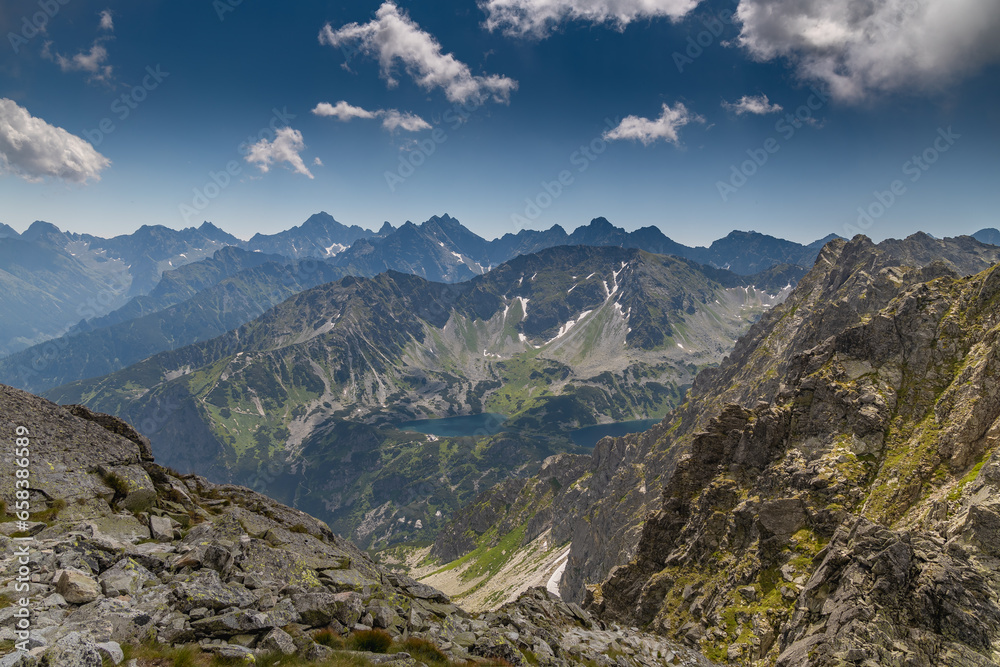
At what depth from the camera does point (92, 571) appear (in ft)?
52.9

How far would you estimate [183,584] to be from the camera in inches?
672

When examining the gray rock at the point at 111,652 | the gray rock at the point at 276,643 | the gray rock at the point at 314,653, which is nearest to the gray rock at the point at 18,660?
the gray rock at the point at 111,652

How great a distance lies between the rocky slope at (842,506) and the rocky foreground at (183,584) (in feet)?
31.2

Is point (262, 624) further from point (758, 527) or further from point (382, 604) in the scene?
point (758, 527)

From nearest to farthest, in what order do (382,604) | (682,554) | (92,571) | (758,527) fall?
(92,571) < (382,604) < (758,527) < (682,554)

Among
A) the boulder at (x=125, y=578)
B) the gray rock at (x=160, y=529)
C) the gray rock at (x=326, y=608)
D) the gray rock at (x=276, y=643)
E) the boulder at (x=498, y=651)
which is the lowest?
the boulder at (x=498, y=651)

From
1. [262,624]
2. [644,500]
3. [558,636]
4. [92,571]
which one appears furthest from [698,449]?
[644,500]

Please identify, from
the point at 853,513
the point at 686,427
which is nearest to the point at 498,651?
the point at 853,513

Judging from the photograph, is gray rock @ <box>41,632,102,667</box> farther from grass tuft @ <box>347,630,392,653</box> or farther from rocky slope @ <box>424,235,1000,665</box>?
rocky slope @ <box>424,235,1000,665</box>

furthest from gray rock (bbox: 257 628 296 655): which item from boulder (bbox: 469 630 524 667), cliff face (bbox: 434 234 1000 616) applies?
cliff face (bbox: 434 234 1000 616)

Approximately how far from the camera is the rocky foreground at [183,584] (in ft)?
45.8

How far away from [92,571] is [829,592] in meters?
39.4

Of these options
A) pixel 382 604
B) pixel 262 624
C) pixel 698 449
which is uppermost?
pixel 698 449

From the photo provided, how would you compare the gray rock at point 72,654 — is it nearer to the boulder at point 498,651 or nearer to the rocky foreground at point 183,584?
the rocky foreground at point 183,584
